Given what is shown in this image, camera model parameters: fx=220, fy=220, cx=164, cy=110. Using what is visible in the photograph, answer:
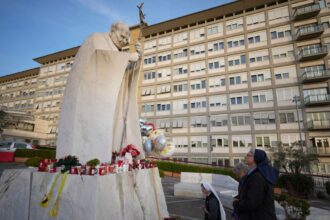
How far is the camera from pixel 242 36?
33.2 metres

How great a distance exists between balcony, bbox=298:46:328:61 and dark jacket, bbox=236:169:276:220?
30.9 m

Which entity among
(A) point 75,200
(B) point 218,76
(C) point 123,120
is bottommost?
(A) point 75,200

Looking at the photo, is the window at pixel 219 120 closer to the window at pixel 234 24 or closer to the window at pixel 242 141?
the window at pixel 242 141

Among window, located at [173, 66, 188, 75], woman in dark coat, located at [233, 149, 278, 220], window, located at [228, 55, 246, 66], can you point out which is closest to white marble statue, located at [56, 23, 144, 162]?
woman in dark coat, located at [233, 149, 278, 220]

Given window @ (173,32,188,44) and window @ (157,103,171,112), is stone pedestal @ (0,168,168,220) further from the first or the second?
window @ (173,32,188,44)

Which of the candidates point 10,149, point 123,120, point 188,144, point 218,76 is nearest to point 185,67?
point 218,76

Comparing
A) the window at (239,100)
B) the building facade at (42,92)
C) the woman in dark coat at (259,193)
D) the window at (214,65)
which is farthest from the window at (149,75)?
the woman in dark coat at (259,193)

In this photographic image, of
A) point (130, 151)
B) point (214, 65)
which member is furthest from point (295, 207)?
point (214, 65)

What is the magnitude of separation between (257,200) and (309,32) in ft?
107

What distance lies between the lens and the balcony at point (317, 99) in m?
26.2

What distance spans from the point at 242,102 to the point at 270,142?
656 centimetres

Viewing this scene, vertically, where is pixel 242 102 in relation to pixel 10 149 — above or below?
above

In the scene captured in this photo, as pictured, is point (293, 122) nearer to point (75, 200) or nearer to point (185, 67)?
point (185, 67)

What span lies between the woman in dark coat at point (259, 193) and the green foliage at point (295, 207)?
12.0 feet
